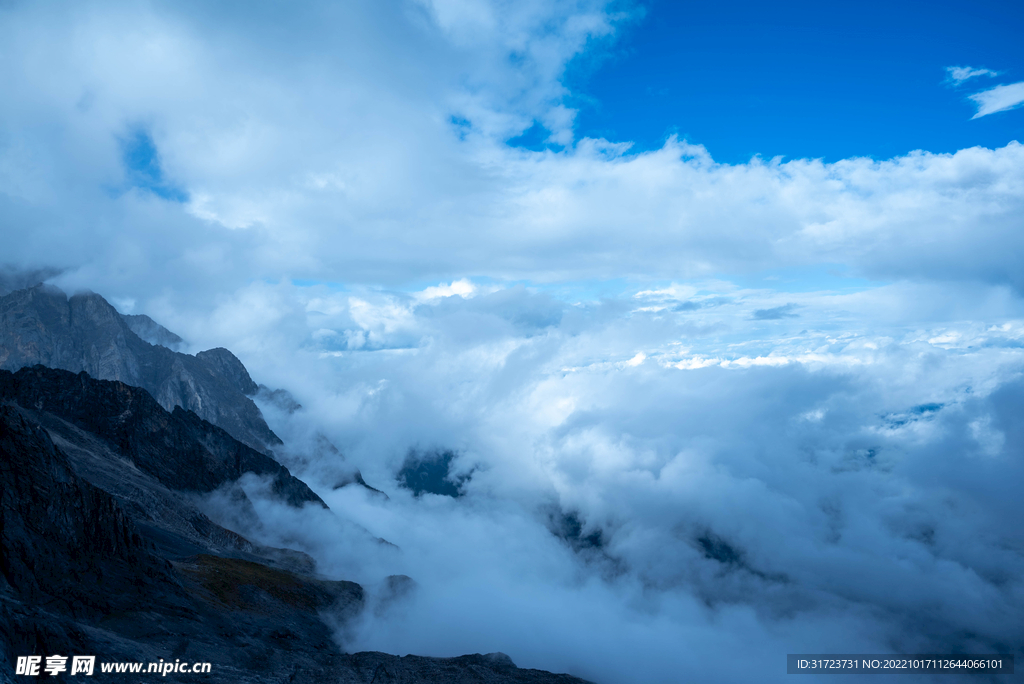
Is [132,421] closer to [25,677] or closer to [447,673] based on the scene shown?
[447,673]

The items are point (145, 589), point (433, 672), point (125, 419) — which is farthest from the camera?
point (125, 419)

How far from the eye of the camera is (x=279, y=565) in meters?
146

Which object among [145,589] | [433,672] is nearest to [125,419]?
[145,589]

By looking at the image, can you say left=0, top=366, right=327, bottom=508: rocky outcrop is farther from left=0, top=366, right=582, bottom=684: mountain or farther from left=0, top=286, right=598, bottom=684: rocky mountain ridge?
left=0, top=366, right=582, bottom=684: mountain

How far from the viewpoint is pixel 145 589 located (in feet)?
262

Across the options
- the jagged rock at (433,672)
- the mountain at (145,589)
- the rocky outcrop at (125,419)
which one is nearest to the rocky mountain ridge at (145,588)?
the mountain at (145,589)

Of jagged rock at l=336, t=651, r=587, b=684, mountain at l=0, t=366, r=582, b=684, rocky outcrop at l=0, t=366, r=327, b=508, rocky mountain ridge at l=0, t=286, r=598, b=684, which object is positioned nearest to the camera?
mountain at l=0, t=366, r=582, b=684

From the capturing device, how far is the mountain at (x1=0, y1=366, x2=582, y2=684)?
60.5m

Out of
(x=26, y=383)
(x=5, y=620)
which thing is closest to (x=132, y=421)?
(x=26, y=383)

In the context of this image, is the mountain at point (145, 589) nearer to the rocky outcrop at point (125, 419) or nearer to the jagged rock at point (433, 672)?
the jagged rock at point (433, 672)

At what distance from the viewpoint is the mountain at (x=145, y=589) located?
199 feet

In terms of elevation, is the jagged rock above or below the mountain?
below

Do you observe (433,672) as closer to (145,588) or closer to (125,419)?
(145,588)

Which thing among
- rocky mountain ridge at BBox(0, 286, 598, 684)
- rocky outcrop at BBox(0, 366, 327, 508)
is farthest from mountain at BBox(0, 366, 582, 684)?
rocky outcrop at BBox(0, 366, 327, 508)
